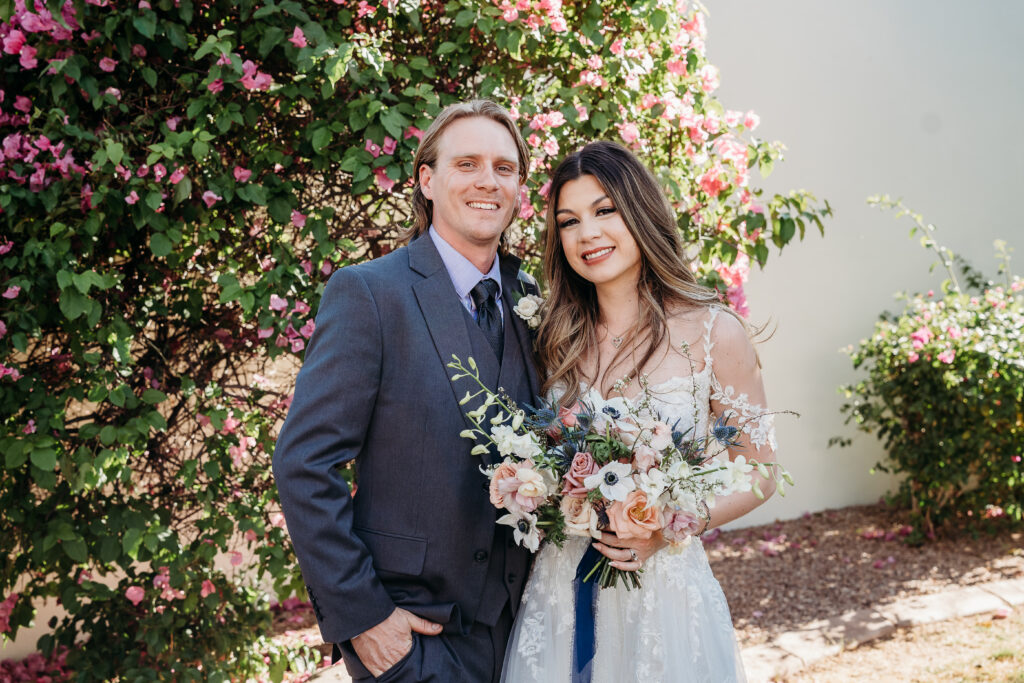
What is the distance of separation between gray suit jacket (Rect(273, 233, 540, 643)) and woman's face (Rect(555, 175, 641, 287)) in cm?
55

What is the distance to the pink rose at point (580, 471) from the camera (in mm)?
1975

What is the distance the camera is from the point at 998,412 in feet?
17.8

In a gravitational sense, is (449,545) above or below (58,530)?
below

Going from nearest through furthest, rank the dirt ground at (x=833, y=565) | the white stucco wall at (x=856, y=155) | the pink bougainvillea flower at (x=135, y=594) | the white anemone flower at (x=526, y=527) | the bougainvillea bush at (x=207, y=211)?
the white anemone flower at (x=526, y=527) → the bougainvillea bush at (x=207, y=211) → the pink bougainvillea flower at (x=135, y=594) → the dirt ground at (x=833, y=565) → the white stucco wall at (x=856, y=155)

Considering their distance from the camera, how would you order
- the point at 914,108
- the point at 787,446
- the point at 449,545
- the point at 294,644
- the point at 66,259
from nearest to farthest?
1. the point at 449,545
2. the point at 66,259
3. the point at 294,644
4. the point at 787,446
5. the point at 914,108

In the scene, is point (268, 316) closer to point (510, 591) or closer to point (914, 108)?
point (510, 591)

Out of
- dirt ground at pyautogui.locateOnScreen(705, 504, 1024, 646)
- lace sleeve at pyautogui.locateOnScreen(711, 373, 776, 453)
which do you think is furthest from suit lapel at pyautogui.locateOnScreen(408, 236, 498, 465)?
dirt ground at pyautogui.locateOnScreen(705, 504, 1024, 646)

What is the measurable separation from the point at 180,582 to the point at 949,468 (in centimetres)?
502

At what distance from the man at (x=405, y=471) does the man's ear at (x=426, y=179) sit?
17 cm

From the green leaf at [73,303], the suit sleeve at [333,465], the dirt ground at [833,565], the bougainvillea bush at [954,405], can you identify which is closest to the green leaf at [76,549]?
the green leaf at [73,303]

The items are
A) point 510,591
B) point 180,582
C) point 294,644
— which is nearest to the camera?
point 510,591

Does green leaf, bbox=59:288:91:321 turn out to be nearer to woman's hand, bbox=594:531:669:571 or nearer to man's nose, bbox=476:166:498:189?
man's nose, bbox=476:166:498:189

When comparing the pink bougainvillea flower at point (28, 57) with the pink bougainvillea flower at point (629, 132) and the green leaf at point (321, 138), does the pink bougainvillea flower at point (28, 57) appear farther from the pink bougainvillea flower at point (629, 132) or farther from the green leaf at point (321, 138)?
the pink bougainvillea flower at point (629, 132)

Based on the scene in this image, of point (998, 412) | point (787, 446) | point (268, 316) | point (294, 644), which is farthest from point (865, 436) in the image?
point (268, 316)
